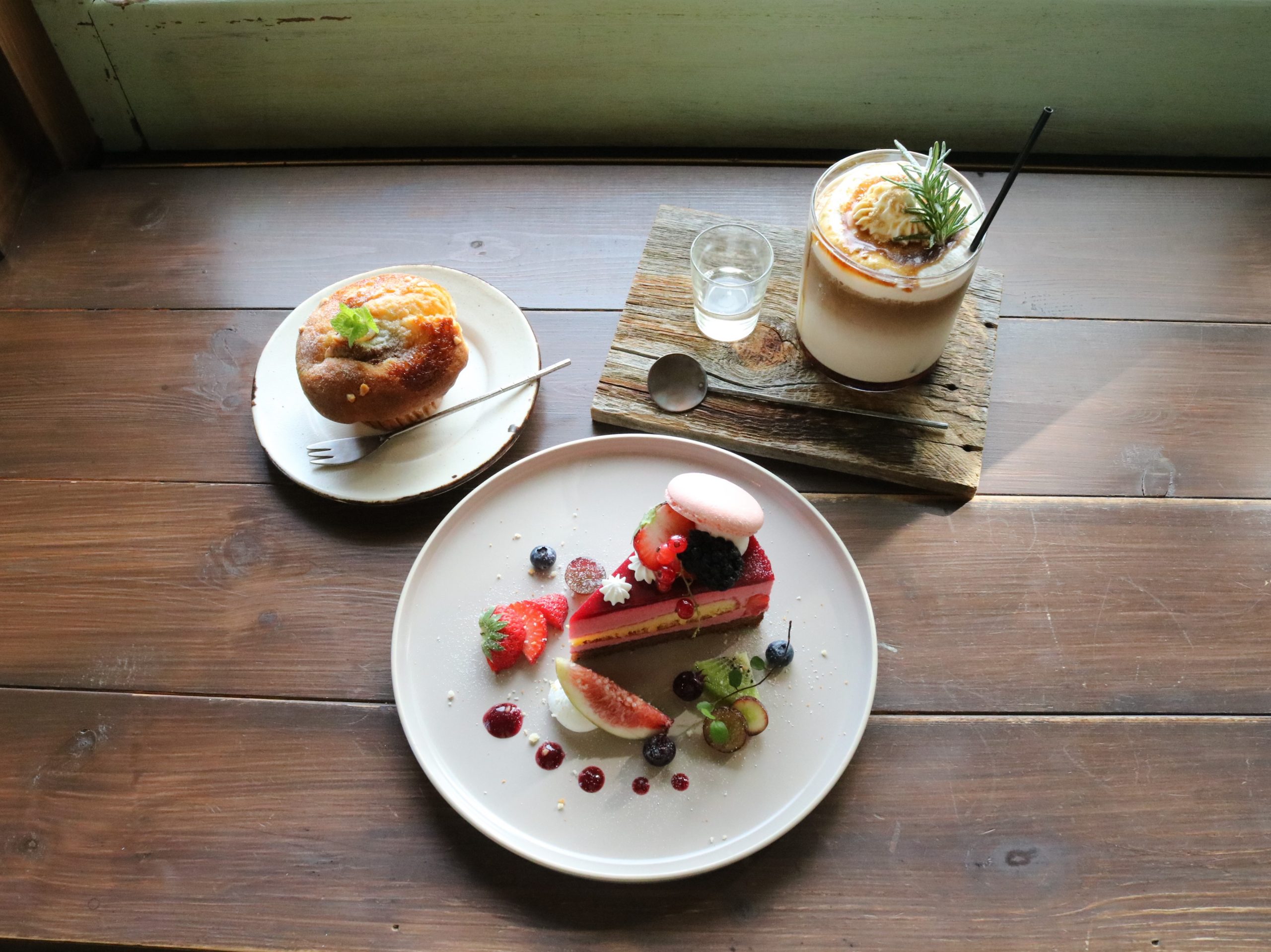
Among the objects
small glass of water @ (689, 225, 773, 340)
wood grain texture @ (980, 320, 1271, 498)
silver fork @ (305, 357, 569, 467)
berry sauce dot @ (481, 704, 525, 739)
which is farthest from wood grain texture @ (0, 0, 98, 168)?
wood grain texture @ (980, 320, 1271, 498)

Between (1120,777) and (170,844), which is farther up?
(170,844)

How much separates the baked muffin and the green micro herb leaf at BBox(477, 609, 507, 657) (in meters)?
0.43

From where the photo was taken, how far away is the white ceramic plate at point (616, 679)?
1.30 meters

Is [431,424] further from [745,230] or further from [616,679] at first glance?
[745,230]

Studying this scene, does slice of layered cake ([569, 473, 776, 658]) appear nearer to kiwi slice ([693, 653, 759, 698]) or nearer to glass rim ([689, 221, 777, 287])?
kiwi slice ([693, 653, 759, 698])

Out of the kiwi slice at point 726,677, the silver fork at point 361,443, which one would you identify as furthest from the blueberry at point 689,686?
the silver fork at point 361,443

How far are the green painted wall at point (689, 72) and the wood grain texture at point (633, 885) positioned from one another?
1438mm

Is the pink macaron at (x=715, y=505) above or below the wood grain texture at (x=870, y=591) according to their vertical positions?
above

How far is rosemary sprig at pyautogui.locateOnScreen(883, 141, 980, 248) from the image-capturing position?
4.73 feet

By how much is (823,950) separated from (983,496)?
2.68 feet

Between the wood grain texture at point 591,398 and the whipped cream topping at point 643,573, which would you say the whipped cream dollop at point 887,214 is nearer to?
the wood grain texture at point 591,398

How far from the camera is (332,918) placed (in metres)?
1.28

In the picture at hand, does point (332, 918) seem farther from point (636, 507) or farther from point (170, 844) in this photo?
point (636, 507)

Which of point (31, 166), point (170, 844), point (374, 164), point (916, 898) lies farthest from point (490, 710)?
point (31, 166)
